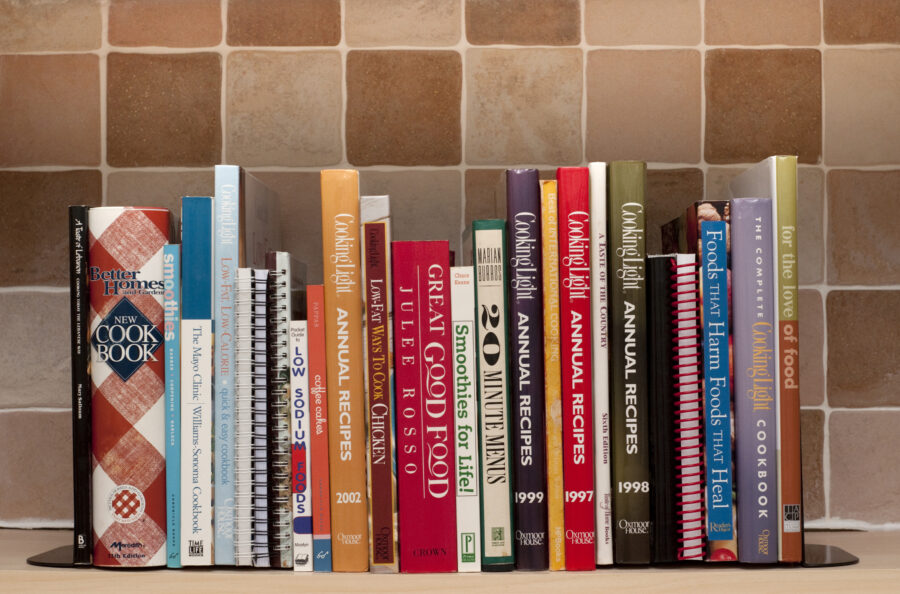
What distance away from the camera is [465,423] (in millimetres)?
669

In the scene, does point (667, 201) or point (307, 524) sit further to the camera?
point (667, 201)

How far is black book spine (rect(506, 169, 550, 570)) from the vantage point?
67 cm

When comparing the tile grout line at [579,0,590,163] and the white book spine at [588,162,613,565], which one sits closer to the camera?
the white book spine at [588,162,613,565]

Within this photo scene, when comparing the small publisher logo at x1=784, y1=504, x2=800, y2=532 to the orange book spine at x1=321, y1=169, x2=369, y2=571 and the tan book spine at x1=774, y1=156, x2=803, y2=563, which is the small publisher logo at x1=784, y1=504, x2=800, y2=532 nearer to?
the tan book spine at x1=774, y1=156, x2=803, y2=563

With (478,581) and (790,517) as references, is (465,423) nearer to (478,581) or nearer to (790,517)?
(478,581)

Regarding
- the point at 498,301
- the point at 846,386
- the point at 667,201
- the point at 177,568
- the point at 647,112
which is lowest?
the point at 177,568

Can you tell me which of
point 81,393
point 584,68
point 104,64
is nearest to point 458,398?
point 81,393

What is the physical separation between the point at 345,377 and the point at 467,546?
19cm

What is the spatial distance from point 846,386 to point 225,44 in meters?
0.84

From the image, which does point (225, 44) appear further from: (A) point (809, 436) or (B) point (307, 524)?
(A) point (809, 436)

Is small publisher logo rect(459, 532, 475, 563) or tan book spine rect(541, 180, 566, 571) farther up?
tan book spine rect(541, 180, 566, 571)

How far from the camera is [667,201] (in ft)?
2.89

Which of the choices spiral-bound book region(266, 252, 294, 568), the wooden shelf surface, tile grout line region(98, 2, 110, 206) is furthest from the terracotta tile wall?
the wooden shelf surface

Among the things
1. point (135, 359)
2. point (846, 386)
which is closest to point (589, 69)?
point (846, 386)
